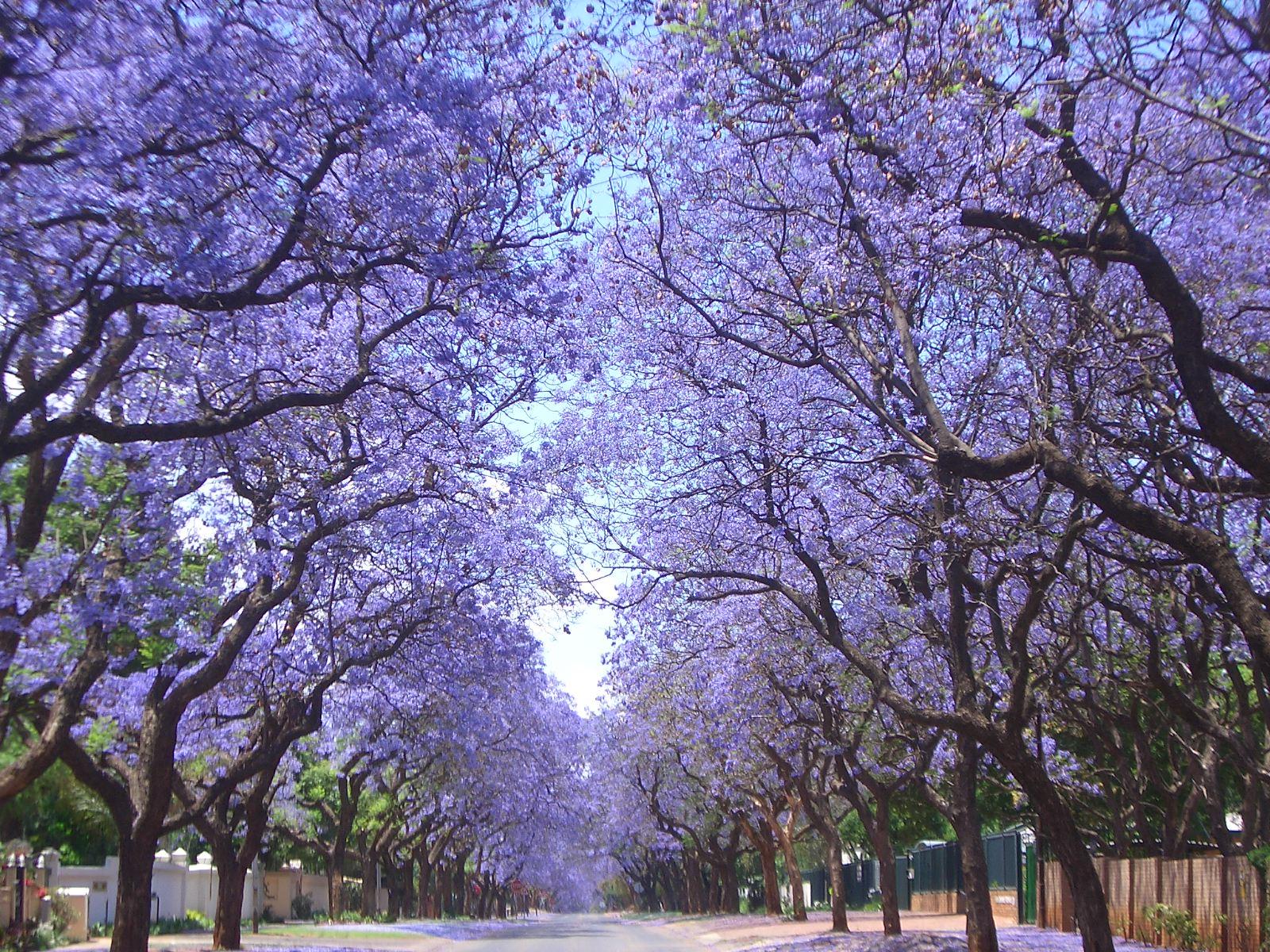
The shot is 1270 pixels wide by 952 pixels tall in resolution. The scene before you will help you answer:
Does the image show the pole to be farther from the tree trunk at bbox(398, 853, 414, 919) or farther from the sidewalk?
the sidewalk

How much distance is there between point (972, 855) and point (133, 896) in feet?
34.8

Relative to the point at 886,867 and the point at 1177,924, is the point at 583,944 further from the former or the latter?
the point at 1177,924

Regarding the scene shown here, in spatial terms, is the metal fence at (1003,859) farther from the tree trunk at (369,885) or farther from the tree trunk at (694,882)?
the tree trunk at (694,882)

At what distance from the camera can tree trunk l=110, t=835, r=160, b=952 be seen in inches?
632

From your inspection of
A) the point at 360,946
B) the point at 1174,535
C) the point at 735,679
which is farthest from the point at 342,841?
the point at 1174,535

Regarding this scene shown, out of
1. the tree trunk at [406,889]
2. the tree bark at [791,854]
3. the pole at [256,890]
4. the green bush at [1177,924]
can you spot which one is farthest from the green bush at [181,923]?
the green bush at [1177,924]

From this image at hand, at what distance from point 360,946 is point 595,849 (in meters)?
55.9

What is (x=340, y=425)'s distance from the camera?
46.9 ft

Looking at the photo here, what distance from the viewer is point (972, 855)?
16.5 meters

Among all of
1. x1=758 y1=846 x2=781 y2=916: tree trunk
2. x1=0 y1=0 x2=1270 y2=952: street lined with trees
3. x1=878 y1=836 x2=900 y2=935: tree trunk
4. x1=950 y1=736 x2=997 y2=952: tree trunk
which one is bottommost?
x1=758 y1=846 x2=781 y2=916: tree trunk

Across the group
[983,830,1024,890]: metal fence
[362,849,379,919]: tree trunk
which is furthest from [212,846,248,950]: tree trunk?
[362,849,379,919]: tree trunk

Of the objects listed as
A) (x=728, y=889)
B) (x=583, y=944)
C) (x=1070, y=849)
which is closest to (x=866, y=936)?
(x=583, y=944)

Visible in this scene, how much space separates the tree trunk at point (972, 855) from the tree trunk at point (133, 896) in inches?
403

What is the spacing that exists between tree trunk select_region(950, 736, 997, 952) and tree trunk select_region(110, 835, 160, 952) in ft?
33.6
